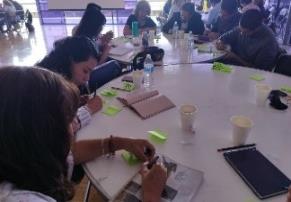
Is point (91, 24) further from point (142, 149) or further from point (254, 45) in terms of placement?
point (142, 149)

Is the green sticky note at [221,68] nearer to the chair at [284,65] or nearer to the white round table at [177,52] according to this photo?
the white round table at [177,52]

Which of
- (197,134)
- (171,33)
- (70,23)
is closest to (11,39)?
(70,23)

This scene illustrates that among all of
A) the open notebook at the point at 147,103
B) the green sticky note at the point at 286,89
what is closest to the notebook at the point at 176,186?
the open notebook at the point at 147,103

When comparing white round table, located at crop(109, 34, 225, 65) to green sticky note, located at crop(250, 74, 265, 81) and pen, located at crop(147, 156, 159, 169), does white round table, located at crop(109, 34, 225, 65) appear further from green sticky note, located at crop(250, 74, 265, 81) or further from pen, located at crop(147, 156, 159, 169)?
pen, located at crop(147, 156, 159, 169)

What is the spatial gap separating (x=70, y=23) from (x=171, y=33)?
18.5 ft

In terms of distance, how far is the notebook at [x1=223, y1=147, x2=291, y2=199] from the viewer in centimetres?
102

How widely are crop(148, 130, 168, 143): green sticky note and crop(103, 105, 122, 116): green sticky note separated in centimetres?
30

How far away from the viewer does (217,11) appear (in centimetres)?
427

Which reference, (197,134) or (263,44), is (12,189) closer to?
(197,134)

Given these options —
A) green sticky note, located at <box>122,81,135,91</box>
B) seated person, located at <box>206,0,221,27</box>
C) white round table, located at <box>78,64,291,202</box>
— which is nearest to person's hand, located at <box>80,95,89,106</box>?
white round table, located at <box>78,64,291,202</box>

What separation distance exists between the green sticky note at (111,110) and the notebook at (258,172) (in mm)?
677

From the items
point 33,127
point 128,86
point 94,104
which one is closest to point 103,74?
A: point 128,86

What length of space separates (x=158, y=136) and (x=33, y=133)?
717 mm

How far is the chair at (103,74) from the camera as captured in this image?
2064 millimetres
